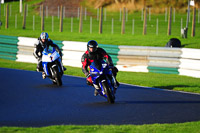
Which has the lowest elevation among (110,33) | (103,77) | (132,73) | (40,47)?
(132,73)

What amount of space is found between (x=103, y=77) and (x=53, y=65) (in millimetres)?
3631

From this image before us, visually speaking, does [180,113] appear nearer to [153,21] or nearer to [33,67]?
[33,67]

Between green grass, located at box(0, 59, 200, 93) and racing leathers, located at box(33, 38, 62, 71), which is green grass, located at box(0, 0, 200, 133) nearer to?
green grass, located at box(0, 59, 200, 93)

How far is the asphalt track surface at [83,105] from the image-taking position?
995cm

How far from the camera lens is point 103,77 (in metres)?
12.0

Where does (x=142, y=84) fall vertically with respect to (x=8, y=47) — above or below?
below

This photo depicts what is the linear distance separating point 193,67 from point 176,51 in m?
1.03

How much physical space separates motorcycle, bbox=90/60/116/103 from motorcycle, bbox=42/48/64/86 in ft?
10.5

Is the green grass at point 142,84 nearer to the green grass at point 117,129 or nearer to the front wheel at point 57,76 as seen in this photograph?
the green grass at point 117,129

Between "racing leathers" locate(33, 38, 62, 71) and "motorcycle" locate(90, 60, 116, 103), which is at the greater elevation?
"racing leathers" locate(33, 38, 62, 71)

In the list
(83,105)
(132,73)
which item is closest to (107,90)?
(83,105)

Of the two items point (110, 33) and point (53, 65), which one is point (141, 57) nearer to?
point (53, 65)

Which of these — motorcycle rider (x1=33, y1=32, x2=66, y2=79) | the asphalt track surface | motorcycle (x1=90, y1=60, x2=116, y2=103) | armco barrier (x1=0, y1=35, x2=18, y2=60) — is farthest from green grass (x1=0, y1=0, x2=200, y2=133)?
motorcycle (x1=90, y1=60, x2=116, y2=103)

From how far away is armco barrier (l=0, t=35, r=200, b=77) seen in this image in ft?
57.5
